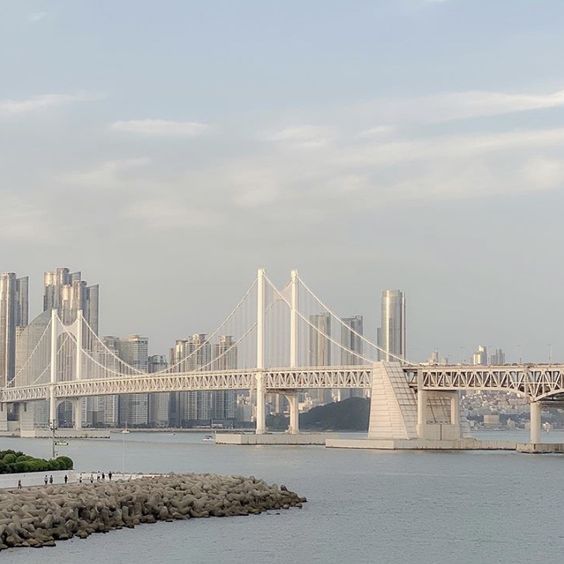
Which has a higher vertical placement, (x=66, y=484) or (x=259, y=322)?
(x=259, y=322)

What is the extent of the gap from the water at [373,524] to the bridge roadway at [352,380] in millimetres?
9262

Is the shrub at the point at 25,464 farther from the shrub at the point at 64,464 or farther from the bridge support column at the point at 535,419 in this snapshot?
the bridge support column at the point at 535,419

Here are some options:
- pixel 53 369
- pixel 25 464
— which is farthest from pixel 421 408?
pixel 53 369

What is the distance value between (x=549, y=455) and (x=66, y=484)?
1544 inches

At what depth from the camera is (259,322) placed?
287ft

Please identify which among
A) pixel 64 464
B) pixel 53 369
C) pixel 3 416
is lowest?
pixel 64 464

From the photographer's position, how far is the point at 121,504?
113ft

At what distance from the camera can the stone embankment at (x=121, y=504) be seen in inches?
1232

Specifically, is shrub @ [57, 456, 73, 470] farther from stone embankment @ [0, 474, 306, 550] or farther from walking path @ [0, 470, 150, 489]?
stone embankment @ [0, 474, 306, 550]

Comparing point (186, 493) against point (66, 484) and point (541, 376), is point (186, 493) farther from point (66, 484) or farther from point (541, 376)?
point (541, 376)

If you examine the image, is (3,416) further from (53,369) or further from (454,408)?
(454,408)

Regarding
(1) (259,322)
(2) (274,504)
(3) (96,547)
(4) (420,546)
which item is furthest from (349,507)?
(1) (259,322)

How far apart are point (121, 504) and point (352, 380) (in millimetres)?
47319

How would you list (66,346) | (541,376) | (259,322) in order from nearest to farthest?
(541,376), (259,322), (66,346)
